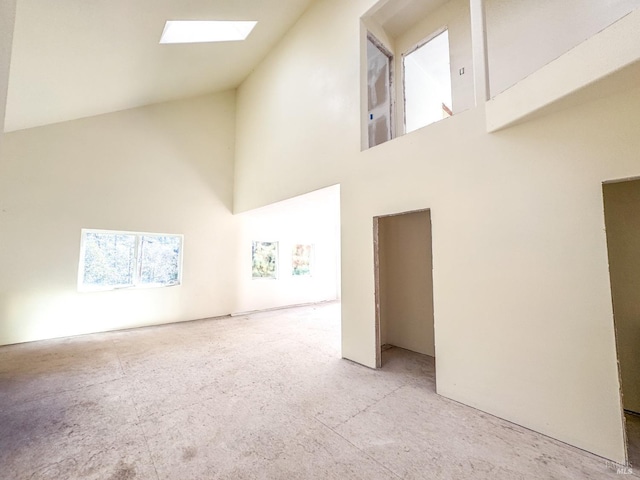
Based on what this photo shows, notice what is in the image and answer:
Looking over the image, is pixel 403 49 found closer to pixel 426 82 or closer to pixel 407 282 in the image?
pixel 426 82

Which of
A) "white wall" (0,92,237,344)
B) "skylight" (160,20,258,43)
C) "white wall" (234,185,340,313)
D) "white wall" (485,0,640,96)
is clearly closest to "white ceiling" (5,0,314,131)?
"skylight" (160,20,258,43)

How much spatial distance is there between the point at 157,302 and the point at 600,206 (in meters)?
6.52

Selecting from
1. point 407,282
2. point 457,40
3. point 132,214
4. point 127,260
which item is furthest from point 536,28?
point 127,260

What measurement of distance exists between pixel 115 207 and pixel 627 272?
7126 mm

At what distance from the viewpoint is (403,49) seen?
4.29 m

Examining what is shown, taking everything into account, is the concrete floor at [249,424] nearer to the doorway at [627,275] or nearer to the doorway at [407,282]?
the doorway at [407,282]

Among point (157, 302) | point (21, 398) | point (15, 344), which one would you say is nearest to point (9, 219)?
point (15, 344)

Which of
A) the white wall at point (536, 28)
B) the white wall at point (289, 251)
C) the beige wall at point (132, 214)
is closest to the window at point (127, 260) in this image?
the beige wall at point (132, 214)

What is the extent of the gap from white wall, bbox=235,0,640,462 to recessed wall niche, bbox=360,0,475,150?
220 mm

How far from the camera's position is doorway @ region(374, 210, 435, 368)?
376 centimetres

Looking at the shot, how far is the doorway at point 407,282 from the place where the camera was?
12.3ft

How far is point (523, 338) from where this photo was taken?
6.83 feet

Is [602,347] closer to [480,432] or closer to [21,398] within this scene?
[480,432]

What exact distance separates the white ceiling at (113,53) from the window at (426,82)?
2.14 metres
